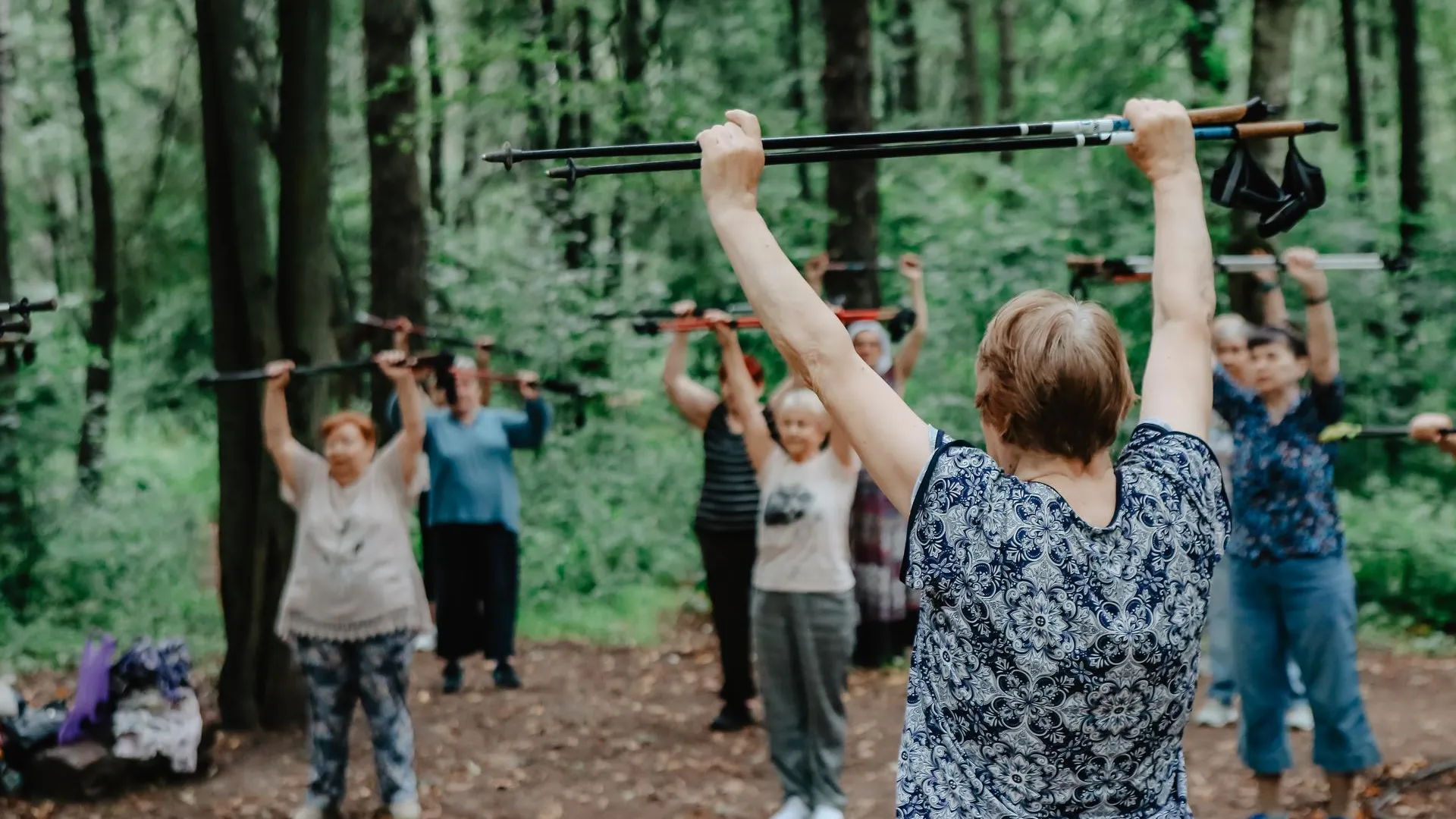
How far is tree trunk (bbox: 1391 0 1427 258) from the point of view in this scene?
13.7m

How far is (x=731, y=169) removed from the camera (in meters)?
2.23

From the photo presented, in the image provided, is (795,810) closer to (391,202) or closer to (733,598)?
(733,598)

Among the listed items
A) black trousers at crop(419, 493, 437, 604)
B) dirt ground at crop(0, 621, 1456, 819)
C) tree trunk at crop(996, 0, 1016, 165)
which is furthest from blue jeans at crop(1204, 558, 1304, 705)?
tree trunk at crop(996, 0, 1016, 165)

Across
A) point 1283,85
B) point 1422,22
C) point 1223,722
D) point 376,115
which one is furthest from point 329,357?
point 1422,22

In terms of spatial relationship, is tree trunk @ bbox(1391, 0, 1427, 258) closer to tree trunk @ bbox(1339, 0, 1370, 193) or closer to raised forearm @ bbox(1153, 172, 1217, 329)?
tree trunk @ bbox(1339, 0, 1370, 193)

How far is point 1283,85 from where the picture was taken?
9.73 m

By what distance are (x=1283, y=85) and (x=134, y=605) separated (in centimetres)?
1010

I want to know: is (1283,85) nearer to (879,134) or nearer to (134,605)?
(879,134)

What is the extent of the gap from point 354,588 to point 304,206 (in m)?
2.90

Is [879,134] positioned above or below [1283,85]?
below

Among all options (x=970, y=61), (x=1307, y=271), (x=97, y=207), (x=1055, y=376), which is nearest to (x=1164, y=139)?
(x=1055, y=376)

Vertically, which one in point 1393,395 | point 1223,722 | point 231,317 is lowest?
point 1223,722

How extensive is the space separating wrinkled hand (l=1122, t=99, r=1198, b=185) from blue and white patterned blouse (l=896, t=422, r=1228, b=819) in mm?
607

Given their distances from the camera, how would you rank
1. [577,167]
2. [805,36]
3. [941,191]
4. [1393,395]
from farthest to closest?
1. [805,36]
2. [941,191]
3. [1393,395]
4. [577,167]
